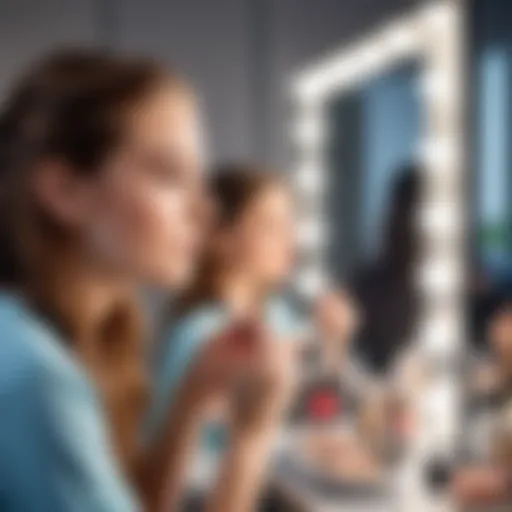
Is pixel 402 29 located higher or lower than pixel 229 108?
higher

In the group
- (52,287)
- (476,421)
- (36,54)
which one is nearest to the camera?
(52,287)

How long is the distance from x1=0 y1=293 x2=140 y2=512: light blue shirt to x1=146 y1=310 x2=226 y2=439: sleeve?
0.24 meters

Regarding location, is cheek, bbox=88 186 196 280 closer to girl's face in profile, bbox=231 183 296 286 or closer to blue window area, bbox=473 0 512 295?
girl's face in profile, bbox=231 183 296 286

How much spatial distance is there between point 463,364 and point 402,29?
0.40 m

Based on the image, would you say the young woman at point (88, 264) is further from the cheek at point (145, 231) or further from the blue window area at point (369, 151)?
the blue window area at point (369, 151)

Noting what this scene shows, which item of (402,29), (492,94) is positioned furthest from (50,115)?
(492,94)

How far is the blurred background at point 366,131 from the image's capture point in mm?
1027

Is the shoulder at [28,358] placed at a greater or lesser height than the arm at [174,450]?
lesser

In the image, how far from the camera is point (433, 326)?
4.22ft

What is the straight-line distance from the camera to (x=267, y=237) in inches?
42.8

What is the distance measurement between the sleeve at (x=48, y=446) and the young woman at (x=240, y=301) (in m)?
0.27

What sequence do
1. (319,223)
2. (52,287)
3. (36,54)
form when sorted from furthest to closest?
(319,223)
(36,54)
(52,287)

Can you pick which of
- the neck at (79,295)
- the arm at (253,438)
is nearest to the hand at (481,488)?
the arm at (253,438)

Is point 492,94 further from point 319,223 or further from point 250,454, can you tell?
point 250,454
